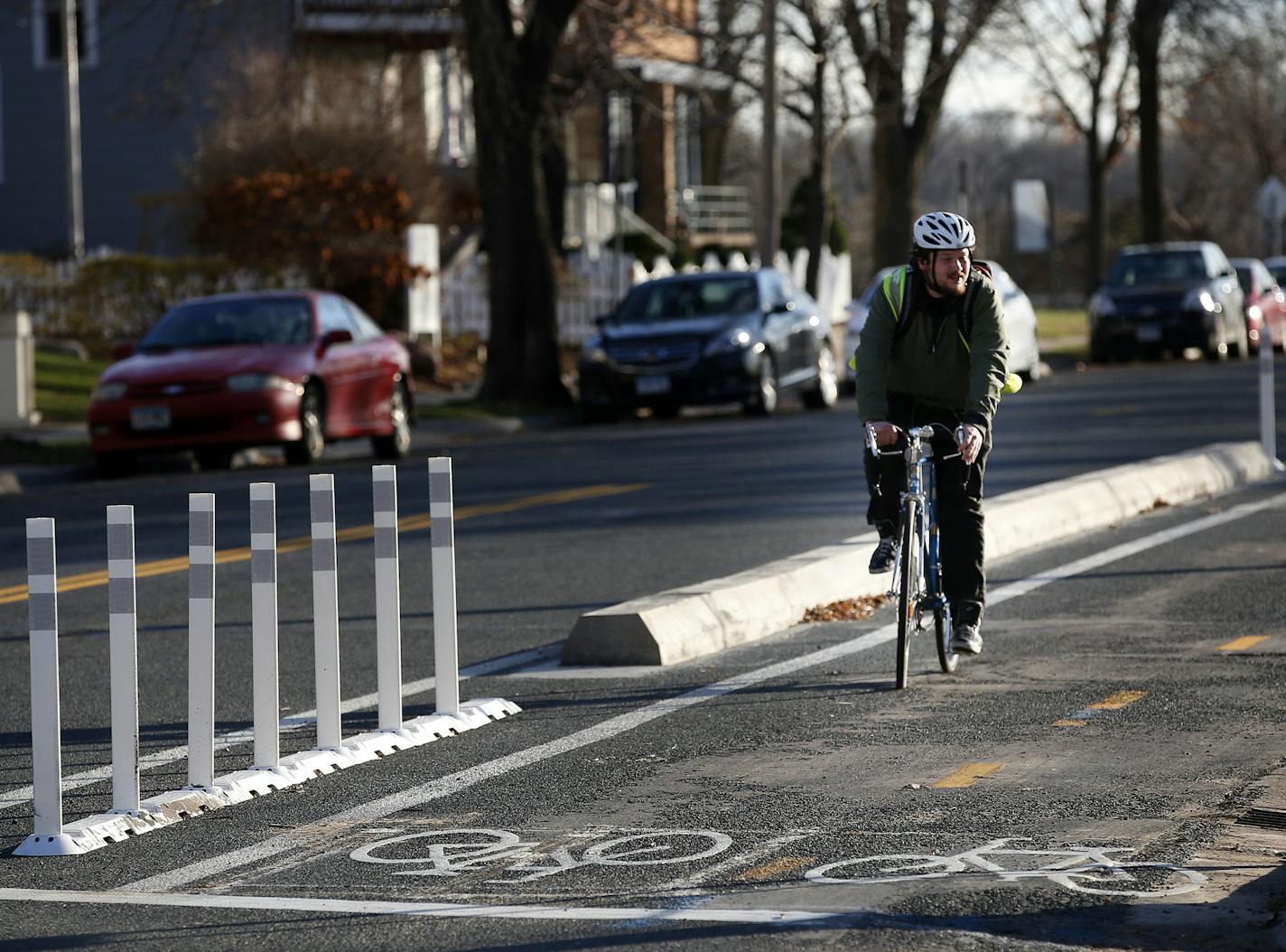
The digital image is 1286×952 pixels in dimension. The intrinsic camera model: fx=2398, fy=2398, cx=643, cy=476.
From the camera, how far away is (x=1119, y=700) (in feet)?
28.5

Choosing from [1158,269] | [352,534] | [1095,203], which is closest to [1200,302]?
[1158,269]

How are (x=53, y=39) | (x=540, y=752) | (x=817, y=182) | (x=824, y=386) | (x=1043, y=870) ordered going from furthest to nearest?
(x=53, y=39) → (x=817, y=182) → (x=824, y=386) → (x=540, y=752) → (x=1043, y=870)

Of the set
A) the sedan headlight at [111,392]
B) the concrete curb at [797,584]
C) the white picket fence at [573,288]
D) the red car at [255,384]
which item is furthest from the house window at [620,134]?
the concrete curb at [797,584]

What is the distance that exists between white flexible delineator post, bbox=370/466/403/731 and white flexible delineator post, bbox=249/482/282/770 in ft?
1.99

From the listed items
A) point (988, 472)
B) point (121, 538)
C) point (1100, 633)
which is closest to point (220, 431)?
point (988, 472)

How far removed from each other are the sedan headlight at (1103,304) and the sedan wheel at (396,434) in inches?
687

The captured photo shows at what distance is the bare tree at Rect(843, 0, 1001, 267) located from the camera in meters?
40.8

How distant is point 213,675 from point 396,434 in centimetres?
1503

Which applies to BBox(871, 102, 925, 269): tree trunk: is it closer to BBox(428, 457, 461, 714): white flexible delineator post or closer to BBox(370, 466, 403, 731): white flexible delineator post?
BBox(428, 457, 461, 714): white flexible delineator post

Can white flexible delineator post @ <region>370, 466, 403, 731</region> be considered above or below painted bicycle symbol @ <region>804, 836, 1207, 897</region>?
above

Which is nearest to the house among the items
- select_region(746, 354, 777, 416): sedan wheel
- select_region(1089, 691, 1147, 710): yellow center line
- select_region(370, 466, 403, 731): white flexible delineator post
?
select_region(746, 354, 777, 416): sedan wheel

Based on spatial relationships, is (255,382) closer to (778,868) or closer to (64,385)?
(64,385)

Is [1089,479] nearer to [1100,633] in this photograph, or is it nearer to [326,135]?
[1100,633]

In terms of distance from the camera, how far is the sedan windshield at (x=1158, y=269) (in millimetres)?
37469
